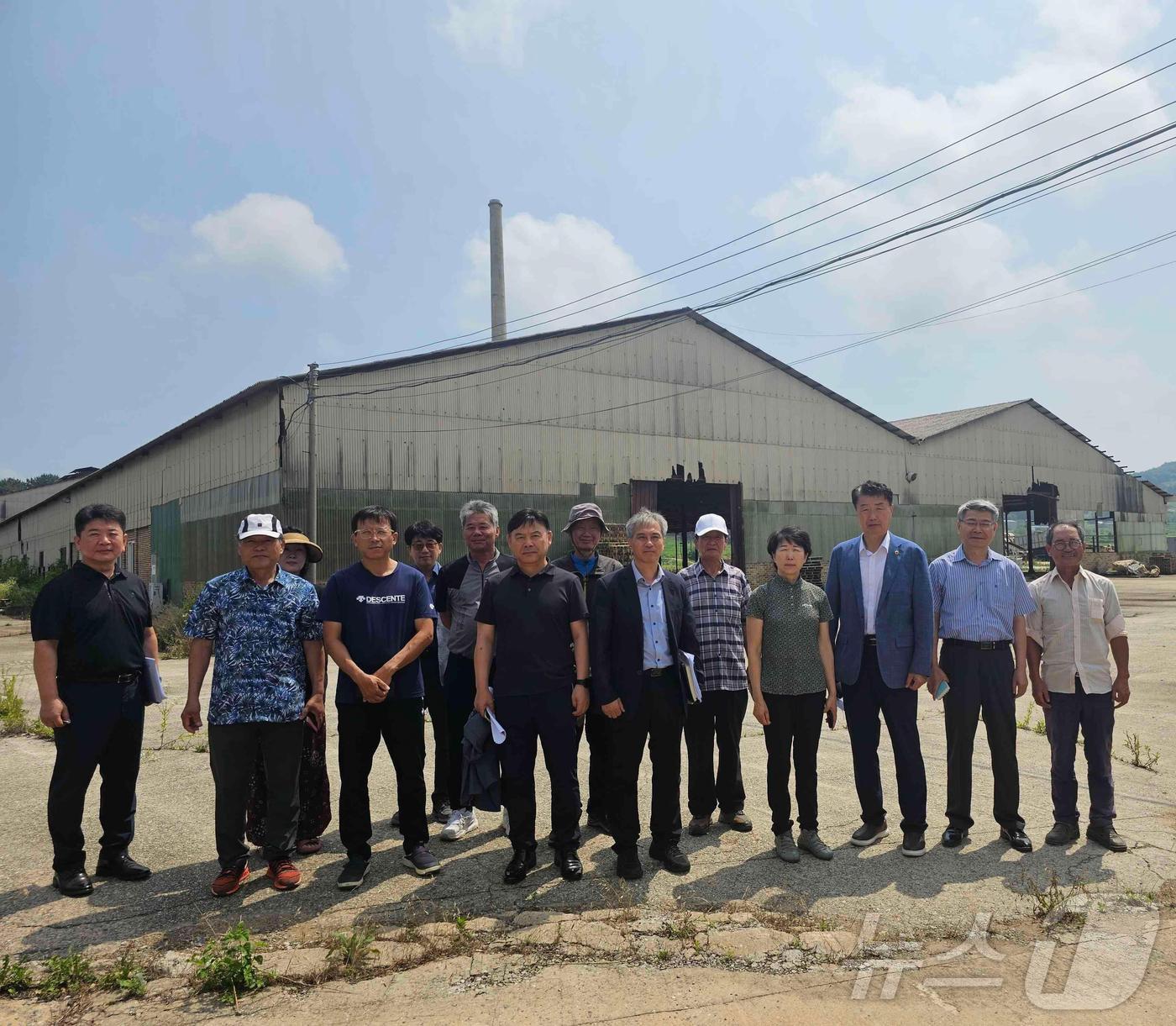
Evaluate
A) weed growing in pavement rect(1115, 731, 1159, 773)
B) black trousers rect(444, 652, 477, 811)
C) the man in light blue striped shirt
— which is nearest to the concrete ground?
the man in light blue striped shirt

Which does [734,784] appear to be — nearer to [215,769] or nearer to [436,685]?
[436,685]

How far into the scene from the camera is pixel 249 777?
4.01 meters

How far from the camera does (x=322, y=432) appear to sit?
1702cm

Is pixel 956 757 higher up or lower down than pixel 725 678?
lower down

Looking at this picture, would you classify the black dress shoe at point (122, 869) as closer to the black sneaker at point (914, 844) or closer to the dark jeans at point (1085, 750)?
the black sneaker at point (914, 844)

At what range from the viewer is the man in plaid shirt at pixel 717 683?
4.64 meters

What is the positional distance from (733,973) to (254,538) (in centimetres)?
A: 284

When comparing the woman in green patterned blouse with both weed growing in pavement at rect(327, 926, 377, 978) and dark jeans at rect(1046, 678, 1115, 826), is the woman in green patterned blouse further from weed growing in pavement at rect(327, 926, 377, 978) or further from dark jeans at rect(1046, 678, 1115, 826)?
weed growing in pavement at rect(327, 926, 377, 978)

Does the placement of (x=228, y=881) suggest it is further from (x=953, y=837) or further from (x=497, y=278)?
(x=497, y=278)

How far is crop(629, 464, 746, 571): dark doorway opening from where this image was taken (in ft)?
68.7

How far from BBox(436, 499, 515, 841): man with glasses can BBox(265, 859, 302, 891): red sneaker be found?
955 mm

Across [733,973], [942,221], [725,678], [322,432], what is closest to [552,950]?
[733,973]

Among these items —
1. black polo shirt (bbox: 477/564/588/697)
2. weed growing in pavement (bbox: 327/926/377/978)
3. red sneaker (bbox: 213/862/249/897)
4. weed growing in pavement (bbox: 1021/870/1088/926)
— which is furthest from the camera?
black polo shirt (bbox: 477/564/588/697)

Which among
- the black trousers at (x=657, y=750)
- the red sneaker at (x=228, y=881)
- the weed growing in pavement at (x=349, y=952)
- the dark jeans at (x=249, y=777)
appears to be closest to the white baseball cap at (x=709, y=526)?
the black trousers at (x=657, y=750)
